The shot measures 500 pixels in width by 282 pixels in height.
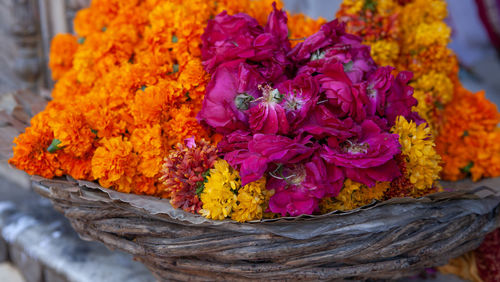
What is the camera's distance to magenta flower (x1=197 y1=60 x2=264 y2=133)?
0.69m

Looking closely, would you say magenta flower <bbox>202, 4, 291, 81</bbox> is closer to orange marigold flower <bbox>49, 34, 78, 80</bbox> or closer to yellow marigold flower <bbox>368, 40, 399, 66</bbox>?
yellow marigold flower <bbox>368, 40, 399, 66</bbox>

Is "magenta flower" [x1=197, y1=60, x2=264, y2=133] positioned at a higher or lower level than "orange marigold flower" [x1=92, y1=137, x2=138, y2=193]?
higher

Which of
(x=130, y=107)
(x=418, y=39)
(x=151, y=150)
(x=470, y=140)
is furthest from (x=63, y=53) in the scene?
(x=470, y=140)

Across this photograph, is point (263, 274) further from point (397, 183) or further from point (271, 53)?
point (271, 53)

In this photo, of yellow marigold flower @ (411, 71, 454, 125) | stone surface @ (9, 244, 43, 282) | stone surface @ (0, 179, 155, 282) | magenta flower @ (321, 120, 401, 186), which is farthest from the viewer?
stone surface @ (9, 244, 43, 282)

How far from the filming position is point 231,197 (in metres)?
0.65

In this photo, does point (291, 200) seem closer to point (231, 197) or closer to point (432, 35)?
point (231, 197)

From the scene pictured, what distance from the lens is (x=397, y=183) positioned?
0.69 meters

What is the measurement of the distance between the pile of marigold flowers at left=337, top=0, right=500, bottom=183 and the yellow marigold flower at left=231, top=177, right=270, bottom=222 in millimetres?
434

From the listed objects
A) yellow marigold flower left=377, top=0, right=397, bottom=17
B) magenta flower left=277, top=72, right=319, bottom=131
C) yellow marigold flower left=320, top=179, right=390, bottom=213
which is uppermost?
yellow marigold flower left=377, top=0, right=397, bottom=17

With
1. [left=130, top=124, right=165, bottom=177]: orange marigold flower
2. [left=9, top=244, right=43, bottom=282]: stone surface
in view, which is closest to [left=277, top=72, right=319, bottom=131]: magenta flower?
[left=130, top=124, right=165, bottom=177]: orange marigold flower

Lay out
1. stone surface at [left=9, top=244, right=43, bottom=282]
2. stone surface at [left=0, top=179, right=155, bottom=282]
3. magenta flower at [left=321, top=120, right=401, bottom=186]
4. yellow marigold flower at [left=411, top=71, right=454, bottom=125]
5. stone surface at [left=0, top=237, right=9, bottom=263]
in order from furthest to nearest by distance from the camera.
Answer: stone surface at [left=0, top=237, right=9, bottom=263]
stone surface at [left=9, top=244, right=43, bottom=282]
stone surface at [left=0, top=179, right=155, bottom=282]
yellow marigold flower at [left=411, top=71, right=454, bottom=125]
magenta flower at [left=321, top=120, right=401, bottom=186]

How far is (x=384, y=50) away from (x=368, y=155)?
0.36 m

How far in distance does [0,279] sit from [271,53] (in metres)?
1.11
